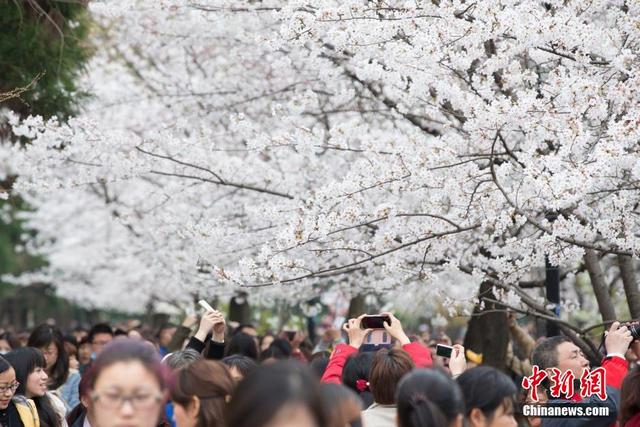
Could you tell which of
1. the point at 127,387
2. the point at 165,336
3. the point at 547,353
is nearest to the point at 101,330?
the point at 165,336

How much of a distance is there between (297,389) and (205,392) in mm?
1390

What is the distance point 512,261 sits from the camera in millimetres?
8867

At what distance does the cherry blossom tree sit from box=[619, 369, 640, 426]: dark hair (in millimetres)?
1861

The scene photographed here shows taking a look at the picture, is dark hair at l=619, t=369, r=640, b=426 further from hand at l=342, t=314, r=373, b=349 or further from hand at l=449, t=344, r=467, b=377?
hand at l=342, t=314, r=373, b=349

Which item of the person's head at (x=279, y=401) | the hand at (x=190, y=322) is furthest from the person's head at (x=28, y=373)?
the hand at (x=190, y=322)

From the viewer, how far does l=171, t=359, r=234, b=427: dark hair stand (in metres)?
4.26

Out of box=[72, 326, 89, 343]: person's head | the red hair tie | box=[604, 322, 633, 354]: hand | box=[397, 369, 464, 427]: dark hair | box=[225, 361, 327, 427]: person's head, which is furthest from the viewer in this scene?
box=[72, 326, 89, 343]: person's head

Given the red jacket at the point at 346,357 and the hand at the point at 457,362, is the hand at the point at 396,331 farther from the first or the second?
the hand at the point at 457,362

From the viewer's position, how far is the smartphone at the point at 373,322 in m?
6.56

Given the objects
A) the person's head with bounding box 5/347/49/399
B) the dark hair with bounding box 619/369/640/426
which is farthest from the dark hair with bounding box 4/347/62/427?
the dark hair with bounding box 619/369/640/426

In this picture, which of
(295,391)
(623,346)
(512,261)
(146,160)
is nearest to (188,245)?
(146,160)

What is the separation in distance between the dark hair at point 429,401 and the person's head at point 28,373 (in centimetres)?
359

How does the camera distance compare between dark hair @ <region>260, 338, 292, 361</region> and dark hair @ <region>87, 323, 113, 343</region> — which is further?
dark hair @ <region>87, 323, 113, 343</region>

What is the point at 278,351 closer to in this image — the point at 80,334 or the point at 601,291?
the point at 601,291
